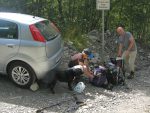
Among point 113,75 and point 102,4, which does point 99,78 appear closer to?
point 113,75

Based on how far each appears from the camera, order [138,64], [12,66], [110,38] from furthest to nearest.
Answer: [110,38] → [138,64] → [12,66]

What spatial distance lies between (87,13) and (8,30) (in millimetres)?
8184

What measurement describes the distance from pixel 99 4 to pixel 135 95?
3585 mm

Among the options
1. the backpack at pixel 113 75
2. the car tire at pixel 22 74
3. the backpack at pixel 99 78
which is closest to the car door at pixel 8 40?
the car tire at pixel 22 74

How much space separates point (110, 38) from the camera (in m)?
15.5

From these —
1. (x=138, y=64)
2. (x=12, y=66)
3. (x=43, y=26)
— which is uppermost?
(x=43, y=26)

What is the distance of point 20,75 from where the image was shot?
29.7 feet

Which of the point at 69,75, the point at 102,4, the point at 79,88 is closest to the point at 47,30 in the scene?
the point at 69,75

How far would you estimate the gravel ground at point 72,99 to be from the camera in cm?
815

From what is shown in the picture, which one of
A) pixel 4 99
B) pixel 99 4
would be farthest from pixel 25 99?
pixel 99 4

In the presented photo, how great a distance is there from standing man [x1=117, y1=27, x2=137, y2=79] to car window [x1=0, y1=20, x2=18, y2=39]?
367cm

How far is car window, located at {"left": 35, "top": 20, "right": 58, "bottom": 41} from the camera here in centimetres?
909

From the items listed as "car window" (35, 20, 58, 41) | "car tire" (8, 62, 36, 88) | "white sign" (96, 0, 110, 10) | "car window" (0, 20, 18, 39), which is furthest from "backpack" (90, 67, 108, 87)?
"car window" (0, 20, 18, 39)

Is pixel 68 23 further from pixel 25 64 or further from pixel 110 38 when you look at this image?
pixel 25 64
